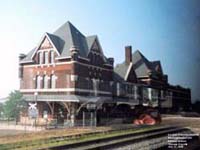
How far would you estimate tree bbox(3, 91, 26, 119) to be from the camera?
83.2 inches

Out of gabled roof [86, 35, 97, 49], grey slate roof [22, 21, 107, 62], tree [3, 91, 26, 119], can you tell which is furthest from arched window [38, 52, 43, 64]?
gabled roof [86, 35, 97, 49]

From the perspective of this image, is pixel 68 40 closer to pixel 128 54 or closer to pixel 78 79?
pixel 78 79

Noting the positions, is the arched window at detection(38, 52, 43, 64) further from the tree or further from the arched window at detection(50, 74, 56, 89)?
the tree

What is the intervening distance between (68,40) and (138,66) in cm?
91

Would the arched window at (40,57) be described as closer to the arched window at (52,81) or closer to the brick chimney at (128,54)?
the arched window at (52,81)

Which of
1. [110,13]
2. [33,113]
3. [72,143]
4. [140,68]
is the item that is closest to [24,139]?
[33,113]

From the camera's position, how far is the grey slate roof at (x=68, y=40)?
2.37 metres

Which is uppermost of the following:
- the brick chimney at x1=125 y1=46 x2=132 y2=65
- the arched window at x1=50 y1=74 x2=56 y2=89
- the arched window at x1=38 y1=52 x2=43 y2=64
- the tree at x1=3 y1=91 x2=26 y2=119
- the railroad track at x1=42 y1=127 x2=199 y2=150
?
the brick chimney at x1=125 y1=46 x2=132 y2=65

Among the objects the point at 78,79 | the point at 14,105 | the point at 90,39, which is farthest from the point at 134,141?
the point at 14,105

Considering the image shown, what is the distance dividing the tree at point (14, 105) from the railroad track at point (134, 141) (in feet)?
1.29

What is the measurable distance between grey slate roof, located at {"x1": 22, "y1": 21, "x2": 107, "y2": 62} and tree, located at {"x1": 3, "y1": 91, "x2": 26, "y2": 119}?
0.41m

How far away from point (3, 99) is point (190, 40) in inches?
88.5

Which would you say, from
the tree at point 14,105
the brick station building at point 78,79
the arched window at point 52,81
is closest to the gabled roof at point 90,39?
the brick station building at point 78,79

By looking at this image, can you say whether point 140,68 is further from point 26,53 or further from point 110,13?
point 26,53
